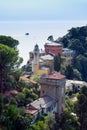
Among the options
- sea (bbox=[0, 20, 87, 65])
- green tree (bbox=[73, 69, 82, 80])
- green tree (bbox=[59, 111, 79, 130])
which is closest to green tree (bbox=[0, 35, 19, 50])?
green tree (bbox=[59, 111, 79, 130])

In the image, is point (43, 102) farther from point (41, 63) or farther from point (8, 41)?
point (41, 63)

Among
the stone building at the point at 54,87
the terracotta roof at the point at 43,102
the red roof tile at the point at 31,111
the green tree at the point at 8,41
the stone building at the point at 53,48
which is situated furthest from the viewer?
the stone building at the point at 53,48

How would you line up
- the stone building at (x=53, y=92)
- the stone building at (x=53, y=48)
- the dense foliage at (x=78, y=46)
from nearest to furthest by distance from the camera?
the stone building at (x=53, y=92), the dense foliage at (x=78, y=46), the stone building at (x=53, y=48)

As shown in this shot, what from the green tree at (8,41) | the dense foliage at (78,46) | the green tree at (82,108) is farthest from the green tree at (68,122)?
the dense foliage at (78,46)

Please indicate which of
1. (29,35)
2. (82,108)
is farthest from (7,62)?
(29,35)

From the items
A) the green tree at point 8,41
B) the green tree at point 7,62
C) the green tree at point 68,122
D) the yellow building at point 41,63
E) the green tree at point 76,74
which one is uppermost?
the green tree at point 8,41

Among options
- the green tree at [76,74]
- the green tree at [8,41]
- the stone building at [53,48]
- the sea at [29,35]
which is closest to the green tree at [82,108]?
the green tree at [8,41]

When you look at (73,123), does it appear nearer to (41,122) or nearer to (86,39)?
(41,122)

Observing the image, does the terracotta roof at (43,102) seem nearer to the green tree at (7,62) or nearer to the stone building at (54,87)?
the stone building at (54,87)

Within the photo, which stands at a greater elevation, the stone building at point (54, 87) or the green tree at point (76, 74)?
the stone building at point (54, 87)

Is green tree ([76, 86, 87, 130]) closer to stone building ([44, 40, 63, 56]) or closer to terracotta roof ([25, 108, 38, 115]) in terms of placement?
terracotta roof ([25, 108, 38, 115])

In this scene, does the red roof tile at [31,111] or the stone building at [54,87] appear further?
the stone building at [54,87]
